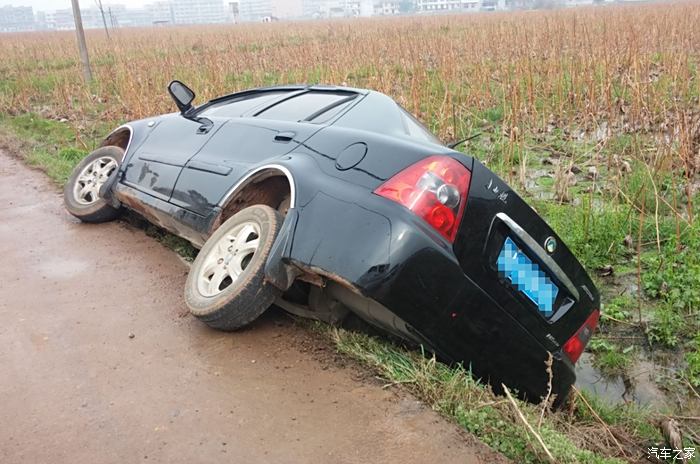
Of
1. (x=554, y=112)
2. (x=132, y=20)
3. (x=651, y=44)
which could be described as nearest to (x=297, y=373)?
(x=554, y=112)

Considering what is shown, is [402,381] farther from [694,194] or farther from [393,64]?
[393,64]

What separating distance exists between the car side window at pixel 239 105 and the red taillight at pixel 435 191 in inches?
73.1

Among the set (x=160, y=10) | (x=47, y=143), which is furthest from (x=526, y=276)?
(x=160, y=10)

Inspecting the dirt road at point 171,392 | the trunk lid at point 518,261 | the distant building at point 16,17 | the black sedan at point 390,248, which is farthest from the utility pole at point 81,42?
the distant building at point 16,17

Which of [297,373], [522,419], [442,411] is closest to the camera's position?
[522,419]

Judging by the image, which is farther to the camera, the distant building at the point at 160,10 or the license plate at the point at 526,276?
the distant building at the point at 160,10

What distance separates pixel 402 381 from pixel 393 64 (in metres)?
9.71

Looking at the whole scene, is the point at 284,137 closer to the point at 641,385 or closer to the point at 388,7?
the point at 641,385

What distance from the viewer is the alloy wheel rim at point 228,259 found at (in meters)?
3.19

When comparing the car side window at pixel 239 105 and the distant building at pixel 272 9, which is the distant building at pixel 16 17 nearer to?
the distant building at pixel 272 9

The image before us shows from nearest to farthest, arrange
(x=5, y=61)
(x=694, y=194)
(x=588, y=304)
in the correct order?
(x=588, y=304), (x=694, y=194), (x=5, y=61)

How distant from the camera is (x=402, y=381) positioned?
8.88ft

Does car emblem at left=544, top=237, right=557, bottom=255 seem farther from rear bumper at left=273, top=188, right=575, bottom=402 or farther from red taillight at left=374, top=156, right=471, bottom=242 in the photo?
red taillight at left=374, top=156, right=471, bottom=242

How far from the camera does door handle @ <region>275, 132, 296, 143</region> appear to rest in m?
3.42
